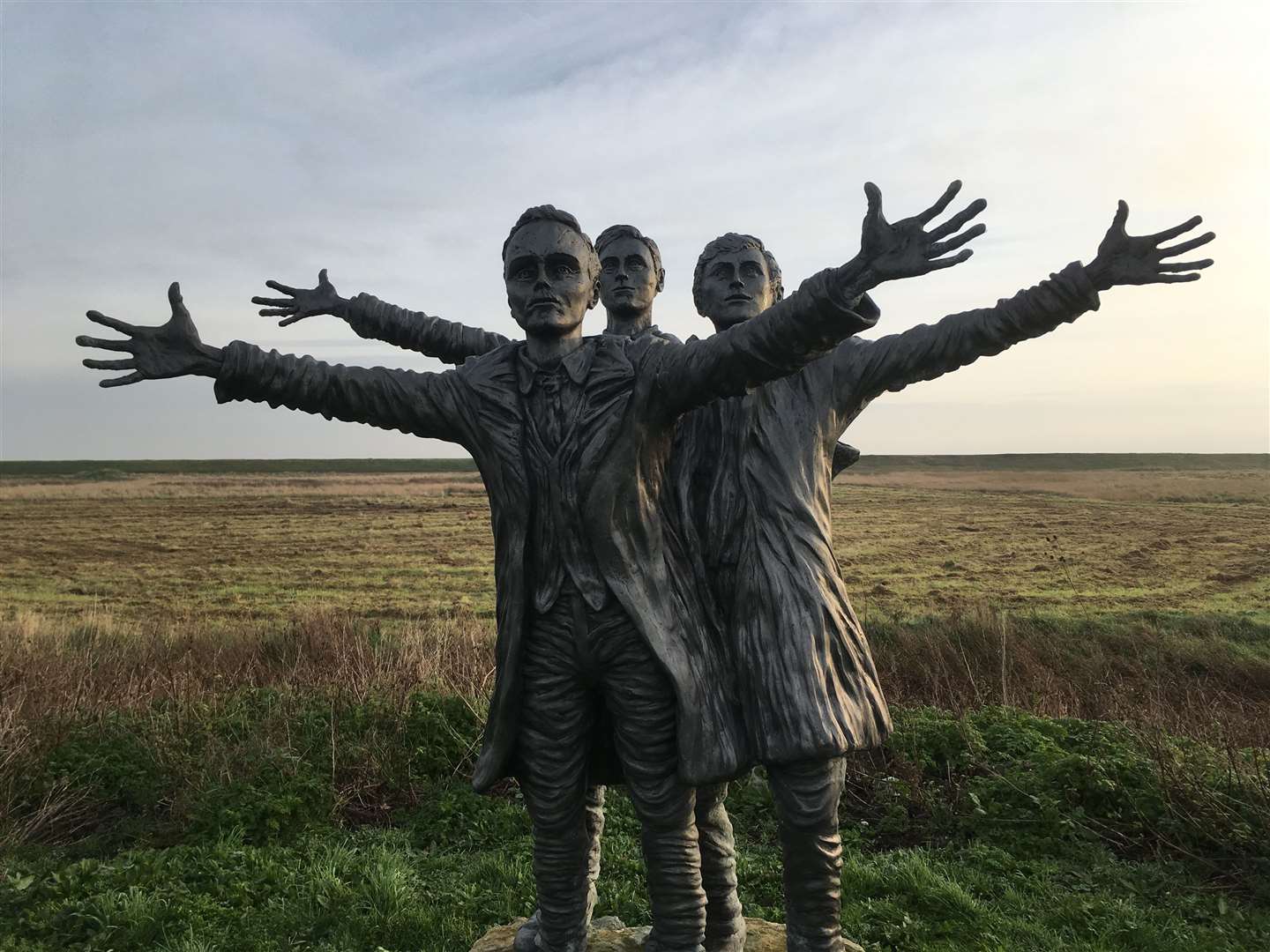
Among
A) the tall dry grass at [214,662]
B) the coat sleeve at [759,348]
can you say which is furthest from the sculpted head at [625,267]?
the tall dry grass at [214,662]

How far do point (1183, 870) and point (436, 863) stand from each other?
493cm

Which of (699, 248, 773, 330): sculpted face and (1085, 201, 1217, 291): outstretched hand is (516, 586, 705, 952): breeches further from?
(1085, 201, 1217, 291): outstretched hand

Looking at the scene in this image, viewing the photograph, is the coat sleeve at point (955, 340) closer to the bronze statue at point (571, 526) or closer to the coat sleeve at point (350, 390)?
the bronze statue at point (571, 526)

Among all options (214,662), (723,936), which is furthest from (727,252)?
(214,662)

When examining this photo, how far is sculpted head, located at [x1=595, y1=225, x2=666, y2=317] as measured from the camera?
346 centimetres

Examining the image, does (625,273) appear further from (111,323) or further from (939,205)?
(111,323)

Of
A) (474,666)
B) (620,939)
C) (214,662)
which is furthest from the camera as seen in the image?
(214,662)

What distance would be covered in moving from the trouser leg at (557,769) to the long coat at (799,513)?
54 centimetres

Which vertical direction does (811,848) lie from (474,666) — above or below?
above

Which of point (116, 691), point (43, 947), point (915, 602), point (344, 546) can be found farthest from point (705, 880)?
point (344, 546)

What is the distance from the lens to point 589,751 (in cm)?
287

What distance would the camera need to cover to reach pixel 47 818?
6.20 meters

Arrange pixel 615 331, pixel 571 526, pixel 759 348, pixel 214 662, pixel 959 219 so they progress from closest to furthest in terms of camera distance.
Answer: pixel 959 219
pixel 759 348
pixel 571 526
pixel 615 331
pixel 214 662

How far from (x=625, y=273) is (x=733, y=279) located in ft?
1.72
